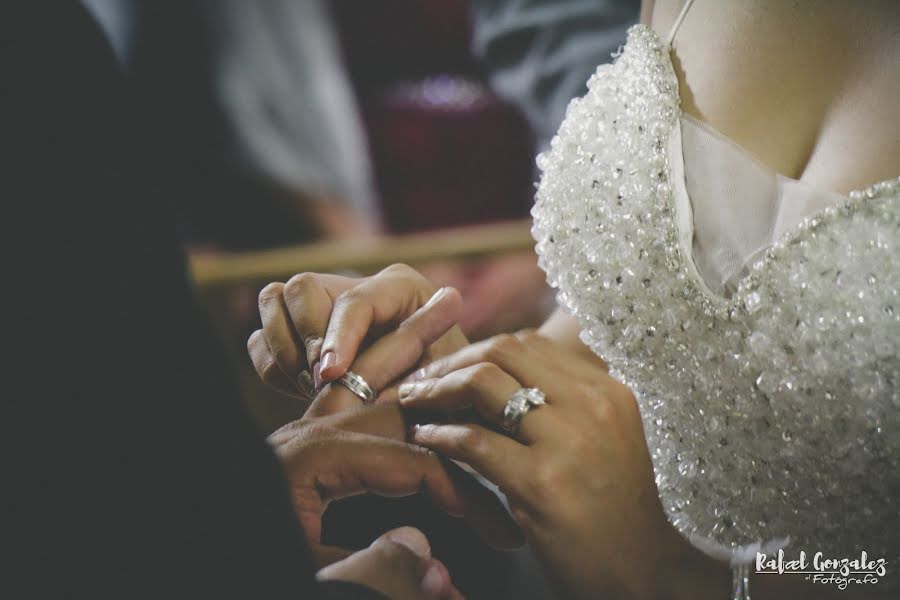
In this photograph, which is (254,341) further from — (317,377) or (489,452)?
(489,452)

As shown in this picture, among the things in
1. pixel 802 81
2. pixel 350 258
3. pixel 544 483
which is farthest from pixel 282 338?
pixel 350 258

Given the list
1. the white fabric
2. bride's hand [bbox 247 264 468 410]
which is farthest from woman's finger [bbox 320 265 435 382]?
the white fabric

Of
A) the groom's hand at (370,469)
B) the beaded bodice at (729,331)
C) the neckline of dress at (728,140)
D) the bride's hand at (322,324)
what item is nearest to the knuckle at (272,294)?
the bride's hand at (322,324)

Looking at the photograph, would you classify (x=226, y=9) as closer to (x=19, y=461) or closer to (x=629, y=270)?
(x=629, y=270)

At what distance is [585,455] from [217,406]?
0.29 m

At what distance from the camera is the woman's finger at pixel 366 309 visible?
63 centimetres

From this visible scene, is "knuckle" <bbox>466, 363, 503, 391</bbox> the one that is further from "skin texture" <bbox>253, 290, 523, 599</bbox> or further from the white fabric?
the white fabric

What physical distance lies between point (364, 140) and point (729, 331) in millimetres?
2791

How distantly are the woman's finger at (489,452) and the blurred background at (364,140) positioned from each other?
0.21ft

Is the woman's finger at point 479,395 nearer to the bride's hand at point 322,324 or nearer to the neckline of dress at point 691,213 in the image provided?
the bride's hand at point 322,324

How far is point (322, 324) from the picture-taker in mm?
657

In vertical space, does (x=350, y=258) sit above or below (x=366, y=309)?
below

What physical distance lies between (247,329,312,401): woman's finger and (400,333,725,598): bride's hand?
83mm

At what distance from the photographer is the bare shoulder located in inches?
26.3
